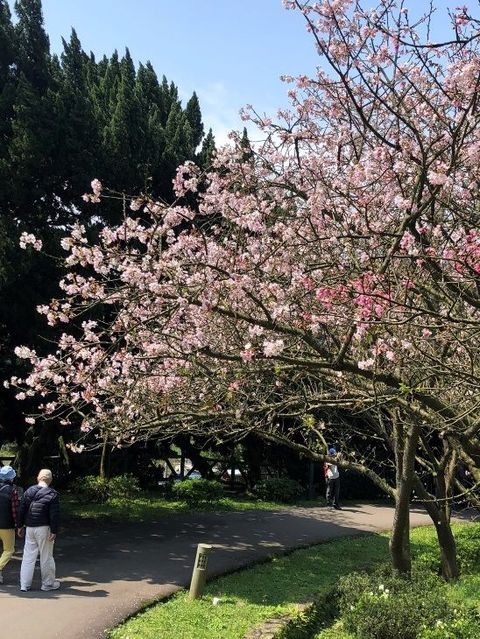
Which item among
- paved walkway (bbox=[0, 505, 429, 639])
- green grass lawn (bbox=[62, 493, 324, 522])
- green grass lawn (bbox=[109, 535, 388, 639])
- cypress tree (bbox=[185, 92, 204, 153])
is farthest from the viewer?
cypress tree (bbox=[185, 92, 204, 153])

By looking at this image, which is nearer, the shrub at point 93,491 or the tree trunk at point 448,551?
the tree trunk at point 448,551

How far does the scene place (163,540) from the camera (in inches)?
431

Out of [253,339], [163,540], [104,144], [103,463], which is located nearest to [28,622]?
[253,339]

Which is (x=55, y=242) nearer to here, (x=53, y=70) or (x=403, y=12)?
(x=53, y=70)

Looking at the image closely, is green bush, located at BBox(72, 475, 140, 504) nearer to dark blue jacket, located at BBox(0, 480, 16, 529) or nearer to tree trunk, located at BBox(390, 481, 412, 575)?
dark blue jacket, located at BBox(0, 480, 16, 529)

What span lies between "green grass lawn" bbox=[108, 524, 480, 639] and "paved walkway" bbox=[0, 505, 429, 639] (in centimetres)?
35

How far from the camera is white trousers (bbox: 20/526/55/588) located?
23.2 feet

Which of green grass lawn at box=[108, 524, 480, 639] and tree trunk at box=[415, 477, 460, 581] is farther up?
tree trunk at box=[415, 477, 460, 581]

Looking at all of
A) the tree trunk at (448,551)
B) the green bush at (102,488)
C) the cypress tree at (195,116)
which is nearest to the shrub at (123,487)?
the green bush at (102,488)

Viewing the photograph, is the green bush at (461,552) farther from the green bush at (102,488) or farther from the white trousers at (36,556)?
the green bush at (102,488)

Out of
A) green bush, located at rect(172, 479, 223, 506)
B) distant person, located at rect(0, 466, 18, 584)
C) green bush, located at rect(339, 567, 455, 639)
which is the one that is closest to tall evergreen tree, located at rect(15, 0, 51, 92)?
distant person, located at rect(0, 466, 18, 584)

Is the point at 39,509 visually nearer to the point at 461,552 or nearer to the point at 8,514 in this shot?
the point at 8,514

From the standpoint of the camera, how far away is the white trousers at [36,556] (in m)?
7.08

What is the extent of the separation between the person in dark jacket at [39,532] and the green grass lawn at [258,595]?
55.9 inches
